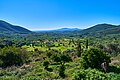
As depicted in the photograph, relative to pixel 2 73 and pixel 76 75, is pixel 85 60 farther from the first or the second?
pixel 2 73

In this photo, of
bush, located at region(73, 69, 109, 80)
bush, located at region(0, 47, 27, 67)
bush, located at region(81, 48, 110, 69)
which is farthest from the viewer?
bush, located at region(0, 47, 27, 67)

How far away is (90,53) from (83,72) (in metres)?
9.12

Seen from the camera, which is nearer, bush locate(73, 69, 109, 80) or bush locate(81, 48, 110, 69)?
bush locate(73, 69, 109, 80)

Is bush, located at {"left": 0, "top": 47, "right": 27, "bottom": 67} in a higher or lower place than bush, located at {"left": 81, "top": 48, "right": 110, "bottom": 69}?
lower

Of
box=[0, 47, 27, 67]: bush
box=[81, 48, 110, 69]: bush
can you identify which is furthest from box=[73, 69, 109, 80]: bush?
box=[0, 47, 27, 67]: bush

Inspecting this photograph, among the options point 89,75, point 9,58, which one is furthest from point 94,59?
point 9,58

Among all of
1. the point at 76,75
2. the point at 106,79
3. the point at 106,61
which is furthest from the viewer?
the point at 106,61

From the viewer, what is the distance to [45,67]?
45.9m

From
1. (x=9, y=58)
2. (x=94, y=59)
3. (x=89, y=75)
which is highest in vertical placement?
(x=94, y=59)

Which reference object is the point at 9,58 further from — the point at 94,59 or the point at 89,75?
the point at 89,75

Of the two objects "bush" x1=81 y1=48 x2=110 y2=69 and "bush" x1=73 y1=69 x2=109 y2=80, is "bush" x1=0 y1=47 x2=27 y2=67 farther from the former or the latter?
"bush" x1=73 y1=69 x2=109 y2=80

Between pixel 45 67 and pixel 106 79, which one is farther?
pixel 45 67

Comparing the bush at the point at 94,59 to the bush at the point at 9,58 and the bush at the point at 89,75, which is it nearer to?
the bush at the point at 89,75

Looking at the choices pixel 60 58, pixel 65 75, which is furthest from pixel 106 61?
pixel 60 58
